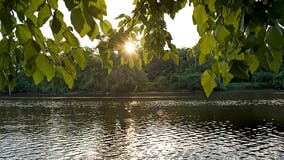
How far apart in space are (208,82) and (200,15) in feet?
1.09

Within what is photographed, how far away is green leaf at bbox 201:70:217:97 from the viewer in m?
1.55

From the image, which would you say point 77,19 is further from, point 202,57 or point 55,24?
point 202,57

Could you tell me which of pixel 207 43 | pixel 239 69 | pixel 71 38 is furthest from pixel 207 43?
pixel 71 38

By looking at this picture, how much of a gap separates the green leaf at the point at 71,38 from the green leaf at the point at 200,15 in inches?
22.7

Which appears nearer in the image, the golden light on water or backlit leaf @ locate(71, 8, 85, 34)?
backlit leaf @ locate(71, 8, 85, 34)

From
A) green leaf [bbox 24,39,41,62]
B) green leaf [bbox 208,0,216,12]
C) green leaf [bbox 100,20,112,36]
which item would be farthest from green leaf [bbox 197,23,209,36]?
green leaf [bbox 24,39,41,62]

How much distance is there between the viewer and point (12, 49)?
1.57 meters

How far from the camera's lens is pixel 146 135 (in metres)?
37.1

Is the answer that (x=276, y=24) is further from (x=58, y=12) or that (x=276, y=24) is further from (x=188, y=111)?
(x=188, y=111)

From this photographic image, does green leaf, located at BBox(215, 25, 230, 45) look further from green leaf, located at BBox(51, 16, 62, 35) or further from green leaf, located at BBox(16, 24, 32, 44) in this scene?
green leaf, located at BBox(16, 24, 32, 44)

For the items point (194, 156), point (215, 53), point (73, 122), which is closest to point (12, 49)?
point (215, 53)

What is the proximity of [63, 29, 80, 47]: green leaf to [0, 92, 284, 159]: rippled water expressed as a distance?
1074 inches

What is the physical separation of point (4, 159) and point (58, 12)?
2865 cm

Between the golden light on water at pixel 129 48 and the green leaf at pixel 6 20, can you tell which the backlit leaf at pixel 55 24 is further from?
the golden light on water at pixel 129 48
